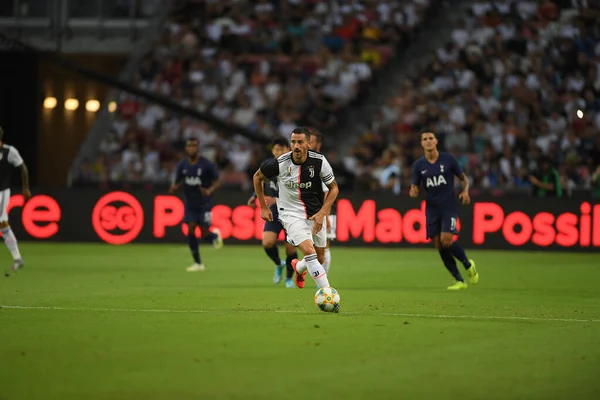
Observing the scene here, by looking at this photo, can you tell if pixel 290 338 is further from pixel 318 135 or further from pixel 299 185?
pixel 318 135

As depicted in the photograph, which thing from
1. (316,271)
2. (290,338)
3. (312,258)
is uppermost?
(312,258)

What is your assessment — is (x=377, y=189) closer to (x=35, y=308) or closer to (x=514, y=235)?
(x=514, y=235)

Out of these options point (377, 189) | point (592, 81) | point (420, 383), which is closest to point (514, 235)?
point (377, 189)

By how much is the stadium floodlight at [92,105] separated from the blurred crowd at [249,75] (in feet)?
9.97

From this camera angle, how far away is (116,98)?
34.3m

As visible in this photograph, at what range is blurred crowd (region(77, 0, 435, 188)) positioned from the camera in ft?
105

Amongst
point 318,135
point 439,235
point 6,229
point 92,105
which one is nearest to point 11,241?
point 6,229

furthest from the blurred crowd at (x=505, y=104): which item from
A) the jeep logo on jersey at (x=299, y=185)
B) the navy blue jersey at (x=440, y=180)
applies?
the jeep logo on jersey at (x=299, y=185)

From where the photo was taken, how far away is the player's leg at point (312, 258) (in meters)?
12.5

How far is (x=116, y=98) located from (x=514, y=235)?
13.7m

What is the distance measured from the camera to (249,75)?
32.9 metres

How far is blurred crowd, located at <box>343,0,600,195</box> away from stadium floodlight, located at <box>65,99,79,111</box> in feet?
33.3

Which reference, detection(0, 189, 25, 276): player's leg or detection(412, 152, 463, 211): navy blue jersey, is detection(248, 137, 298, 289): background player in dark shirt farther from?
detection(0, 189, 25, 276): player's leg

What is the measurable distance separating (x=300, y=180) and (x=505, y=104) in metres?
18.4
